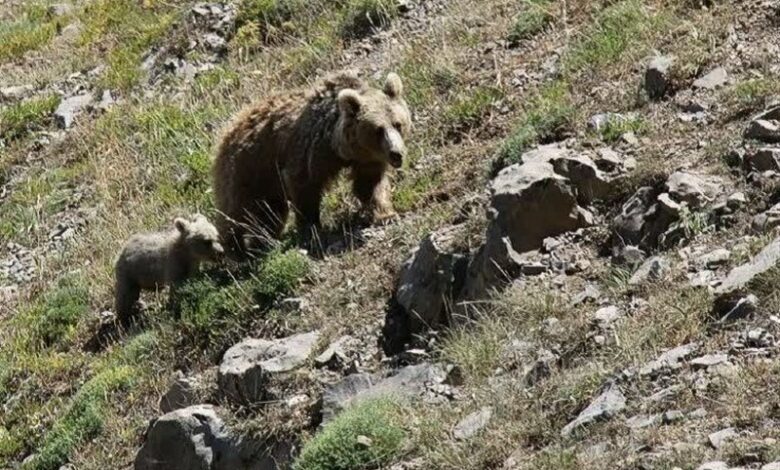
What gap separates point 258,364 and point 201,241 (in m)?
2.31

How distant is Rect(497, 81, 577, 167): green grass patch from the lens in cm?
1120

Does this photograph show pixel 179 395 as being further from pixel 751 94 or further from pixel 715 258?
pixel 751 94

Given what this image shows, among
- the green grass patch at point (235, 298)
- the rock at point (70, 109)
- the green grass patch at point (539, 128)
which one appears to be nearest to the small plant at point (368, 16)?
the rock at point (70, 109)

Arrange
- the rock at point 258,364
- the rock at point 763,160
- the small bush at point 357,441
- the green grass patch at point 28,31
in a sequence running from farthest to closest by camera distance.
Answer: the green grass patch at point 28,31
the rock at point 258,364
the rock at point 763,160
the small bush at point 357,441

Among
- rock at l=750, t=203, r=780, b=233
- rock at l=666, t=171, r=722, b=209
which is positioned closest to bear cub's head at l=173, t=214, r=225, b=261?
rock at l=666, t=171, r=722, b=209

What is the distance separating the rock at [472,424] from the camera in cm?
801

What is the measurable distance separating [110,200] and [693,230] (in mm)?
7741

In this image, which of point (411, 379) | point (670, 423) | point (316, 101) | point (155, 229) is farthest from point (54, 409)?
point (670, 423)

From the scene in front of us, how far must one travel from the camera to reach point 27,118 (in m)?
18.0

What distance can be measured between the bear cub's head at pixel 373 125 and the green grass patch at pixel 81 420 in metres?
2.56

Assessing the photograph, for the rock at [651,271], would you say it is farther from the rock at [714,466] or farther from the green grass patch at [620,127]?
the rock at [714,466]

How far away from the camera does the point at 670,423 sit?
7.11 meters

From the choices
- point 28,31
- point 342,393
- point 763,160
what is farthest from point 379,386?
point 28,31

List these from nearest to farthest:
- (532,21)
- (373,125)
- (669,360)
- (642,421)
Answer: (642,421)
(669,360)
(373,125)
(532,21)
